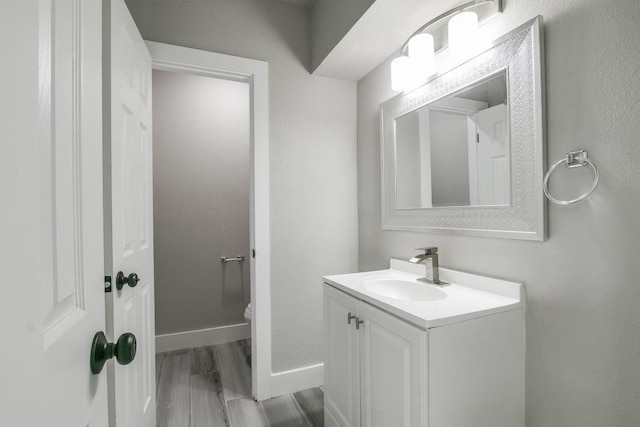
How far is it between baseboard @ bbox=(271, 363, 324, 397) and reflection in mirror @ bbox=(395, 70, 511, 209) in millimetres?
1252

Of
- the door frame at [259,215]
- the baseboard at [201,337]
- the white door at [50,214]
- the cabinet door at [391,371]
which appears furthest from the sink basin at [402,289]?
the baseboard at [201,337]

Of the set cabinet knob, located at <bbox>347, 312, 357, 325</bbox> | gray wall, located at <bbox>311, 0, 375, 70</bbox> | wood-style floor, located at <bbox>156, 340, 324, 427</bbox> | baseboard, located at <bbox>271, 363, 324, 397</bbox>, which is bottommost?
wood-style floor, located at <bbox>156, 340, 324, 427</bbox>

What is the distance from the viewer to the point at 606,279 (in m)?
0.87

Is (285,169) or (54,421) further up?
(285,169)

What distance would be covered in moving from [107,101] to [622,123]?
1.53 meters

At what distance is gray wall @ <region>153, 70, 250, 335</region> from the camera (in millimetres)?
2553

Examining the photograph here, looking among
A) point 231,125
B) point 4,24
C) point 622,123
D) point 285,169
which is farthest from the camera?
point 231,125

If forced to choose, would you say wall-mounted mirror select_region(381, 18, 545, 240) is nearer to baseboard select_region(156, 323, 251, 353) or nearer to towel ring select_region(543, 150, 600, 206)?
towel ring select_region(543, 150, 600, 206)

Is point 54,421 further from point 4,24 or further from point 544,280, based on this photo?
point 544,280

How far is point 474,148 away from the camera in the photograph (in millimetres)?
1312

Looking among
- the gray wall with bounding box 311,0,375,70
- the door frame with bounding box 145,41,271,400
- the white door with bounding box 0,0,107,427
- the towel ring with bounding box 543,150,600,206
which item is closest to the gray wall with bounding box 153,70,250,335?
the door frame with bounding box 145,41,271,400

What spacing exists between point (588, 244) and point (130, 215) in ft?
5.18

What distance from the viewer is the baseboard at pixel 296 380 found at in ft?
6.32

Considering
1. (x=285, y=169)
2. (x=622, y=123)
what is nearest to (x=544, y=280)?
(x=622, y=123)
